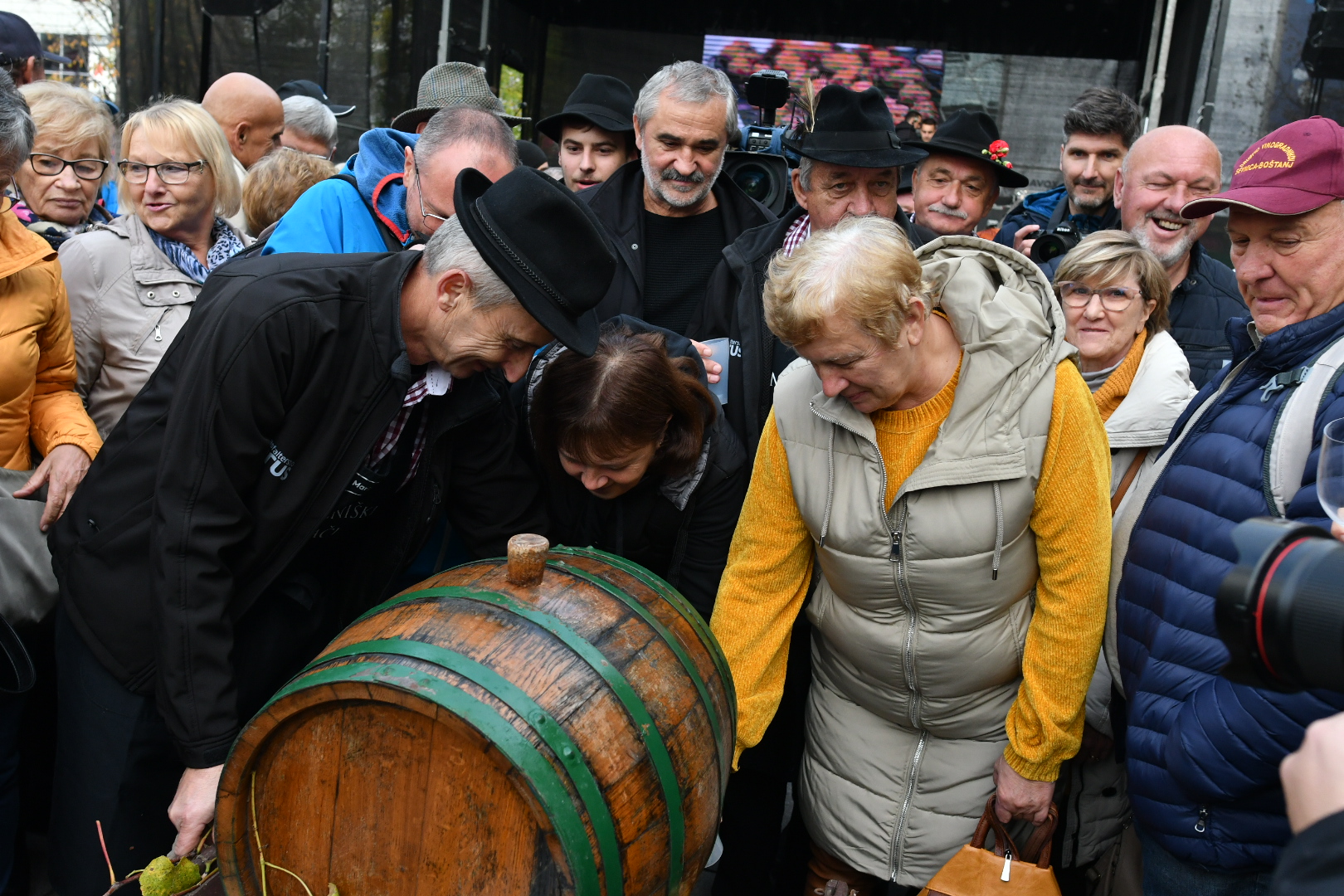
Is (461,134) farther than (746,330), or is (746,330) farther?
(461,134)

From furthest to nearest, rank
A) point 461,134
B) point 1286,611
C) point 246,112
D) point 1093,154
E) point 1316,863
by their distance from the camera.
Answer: point 246,112, point 1093,154, point 461,134, point 1286,611, point 1316,863

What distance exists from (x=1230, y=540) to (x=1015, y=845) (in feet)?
2.96

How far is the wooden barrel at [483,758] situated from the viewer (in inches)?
61.1

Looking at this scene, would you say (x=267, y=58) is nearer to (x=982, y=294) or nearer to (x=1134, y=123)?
(x=1134, y=123)

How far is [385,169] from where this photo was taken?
3350 millimetres

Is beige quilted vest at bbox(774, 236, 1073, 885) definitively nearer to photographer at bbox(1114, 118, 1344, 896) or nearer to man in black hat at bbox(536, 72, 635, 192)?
photographer at bbox(1114, 118, 1344, 896)

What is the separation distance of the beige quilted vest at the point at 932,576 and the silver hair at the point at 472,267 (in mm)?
699

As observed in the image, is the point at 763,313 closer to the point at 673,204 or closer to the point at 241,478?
the point at 673,204

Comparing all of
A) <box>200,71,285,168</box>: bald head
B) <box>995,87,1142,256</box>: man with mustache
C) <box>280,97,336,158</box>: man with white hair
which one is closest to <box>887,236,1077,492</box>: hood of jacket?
<box>995,87,1142,256</box>: man with mustache

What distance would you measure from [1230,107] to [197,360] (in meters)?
8.62

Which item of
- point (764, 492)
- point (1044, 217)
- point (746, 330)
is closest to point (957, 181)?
point (1044, 217)

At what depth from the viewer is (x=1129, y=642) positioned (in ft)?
7.20

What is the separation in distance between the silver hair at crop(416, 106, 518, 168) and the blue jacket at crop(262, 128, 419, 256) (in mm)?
229

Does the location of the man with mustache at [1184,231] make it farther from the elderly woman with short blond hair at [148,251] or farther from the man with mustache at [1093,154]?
the elderly woman with short blond hair at [148,251]
